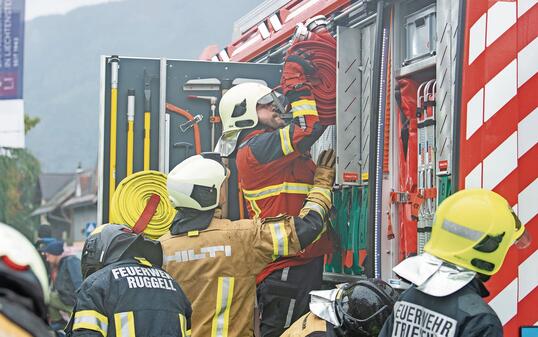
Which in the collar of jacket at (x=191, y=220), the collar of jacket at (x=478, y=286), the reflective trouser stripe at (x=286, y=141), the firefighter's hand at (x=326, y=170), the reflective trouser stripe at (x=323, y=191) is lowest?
the collar of jacket at (x=478, y=286)

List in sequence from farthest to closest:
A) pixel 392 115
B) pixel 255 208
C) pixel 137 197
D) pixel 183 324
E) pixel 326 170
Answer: pixel 137 197 → pixel 255 208 → pixel 326 170 → pixel 392 115 → pixel 183 324

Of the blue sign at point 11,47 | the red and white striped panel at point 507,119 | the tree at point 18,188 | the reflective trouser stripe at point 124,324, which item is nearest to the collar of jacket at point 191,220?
the reflective trouser stripe at point 124,324

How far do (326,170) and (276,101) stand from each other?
2.14ft

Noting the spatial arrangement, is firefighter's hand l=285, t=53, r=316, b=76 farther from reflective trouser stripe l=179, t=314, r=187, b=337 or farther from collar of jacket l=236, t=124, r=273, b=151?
reflective trouser stripe l=179, t=314, r=187, b=337

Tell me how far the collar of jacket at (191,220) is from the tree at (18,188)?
1694 inches

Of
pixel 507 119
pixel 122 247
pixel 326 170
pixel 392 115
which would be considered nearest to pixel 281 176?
pixel 326 170

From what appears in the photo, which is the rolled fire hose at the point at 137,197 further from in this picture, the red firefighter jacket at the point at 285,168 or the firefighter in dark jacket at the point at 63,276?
the firefighter in dark jacket at the point at 63,276

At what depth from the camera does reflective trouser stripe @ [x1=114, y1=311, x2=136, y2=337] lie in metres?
3.62

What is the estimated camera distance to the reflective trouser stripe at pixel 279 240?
461 cm

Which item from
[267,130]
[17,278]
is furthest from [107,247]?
[17,278]

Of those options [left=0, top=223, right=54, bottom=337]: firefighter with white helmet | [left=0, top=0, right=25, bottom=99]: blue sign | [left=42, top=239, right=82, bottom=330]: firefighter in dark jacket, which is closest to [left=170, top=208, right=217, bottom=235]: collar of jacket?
[left=0, top=223, right=54, bottom=337]: firefighter with white helmet

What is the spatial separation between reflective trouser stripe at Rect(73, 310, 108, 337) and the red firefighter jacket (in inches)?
58.9

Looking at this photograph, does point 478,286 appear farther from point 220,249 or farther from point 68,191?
point 68,191

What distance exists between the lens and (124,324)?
362 cm
